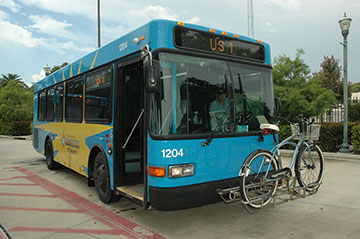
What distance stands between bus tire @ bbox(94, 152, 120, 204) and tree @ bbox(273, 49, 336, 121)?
9.50 m

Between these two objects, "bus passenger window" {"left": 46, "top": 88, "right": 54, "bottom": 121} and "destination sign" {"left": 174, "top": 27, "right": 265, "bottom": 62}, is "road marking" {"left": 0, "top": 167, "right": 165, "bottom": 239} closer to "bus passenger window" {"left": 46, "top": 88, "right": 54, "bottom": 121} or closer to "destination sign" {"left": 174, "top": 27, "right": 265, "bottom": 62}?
"bus passenger window" {"left": 46, "top": 88, "right": 54, "bottom": 121}

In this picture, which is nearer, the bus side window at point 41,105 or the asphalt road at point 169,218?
the asphalt road at point 169,218

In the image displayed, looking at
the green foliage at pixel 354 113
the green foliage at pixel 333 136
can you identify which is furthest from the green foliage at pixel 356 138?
the green foliage at pixel 354 113

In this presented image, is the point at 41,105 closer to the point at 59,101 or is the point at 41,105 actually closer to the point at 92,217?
the point at 59,101

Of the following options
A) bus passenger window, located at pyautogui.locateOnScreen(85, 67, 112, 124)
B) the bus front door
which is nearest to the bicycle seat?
the bus front door

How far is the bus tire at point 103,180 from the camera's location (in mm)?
5363

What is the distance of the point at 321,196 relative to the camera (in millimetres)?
6023

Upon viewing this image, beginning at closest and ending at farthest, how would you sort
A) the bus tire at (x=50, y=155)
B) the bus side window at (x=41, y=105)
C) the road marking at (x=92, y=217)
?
the road marking at (x=92, y=217) → the bus tire at (x=50, y=155) → the bus side window at (x=41, y=105)

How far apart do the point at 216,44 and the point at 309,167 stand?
2409 millimetres

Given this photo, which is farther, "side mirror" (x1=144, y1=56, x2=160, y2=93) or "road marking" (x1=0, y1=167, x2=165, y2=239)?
"road marking" (x1=0, y1=167, x2=165, y2=239)

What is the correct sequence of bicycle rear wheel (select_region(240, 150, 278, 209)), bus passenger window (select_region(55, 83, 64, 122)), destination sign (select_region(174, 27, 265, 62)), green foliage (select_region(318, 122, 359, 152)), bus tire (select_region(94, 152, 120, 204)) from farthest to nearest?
green foliage (select_region(318, 122, 359, 152))
bus passenger window (select_region(55, 83, 64, 122))
bus tire (select_region(94, 152, 120, 204))
destination sign (select_region(174, 27, 265, 62))
bicycle rear wheel (select_region(240, 150, 278, 209))

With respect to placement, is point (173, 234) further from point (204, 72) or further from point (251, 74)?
point (251, 74)

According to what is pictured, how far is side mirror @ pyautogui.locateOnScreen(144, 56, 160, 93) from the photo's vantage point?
12.1 feet

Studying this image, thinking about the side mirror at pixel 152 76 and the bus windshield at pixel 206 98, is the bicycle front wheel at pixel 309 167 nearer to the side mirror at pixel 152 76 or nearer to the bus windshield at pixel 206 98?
the bus windshield at pixel 206 98
